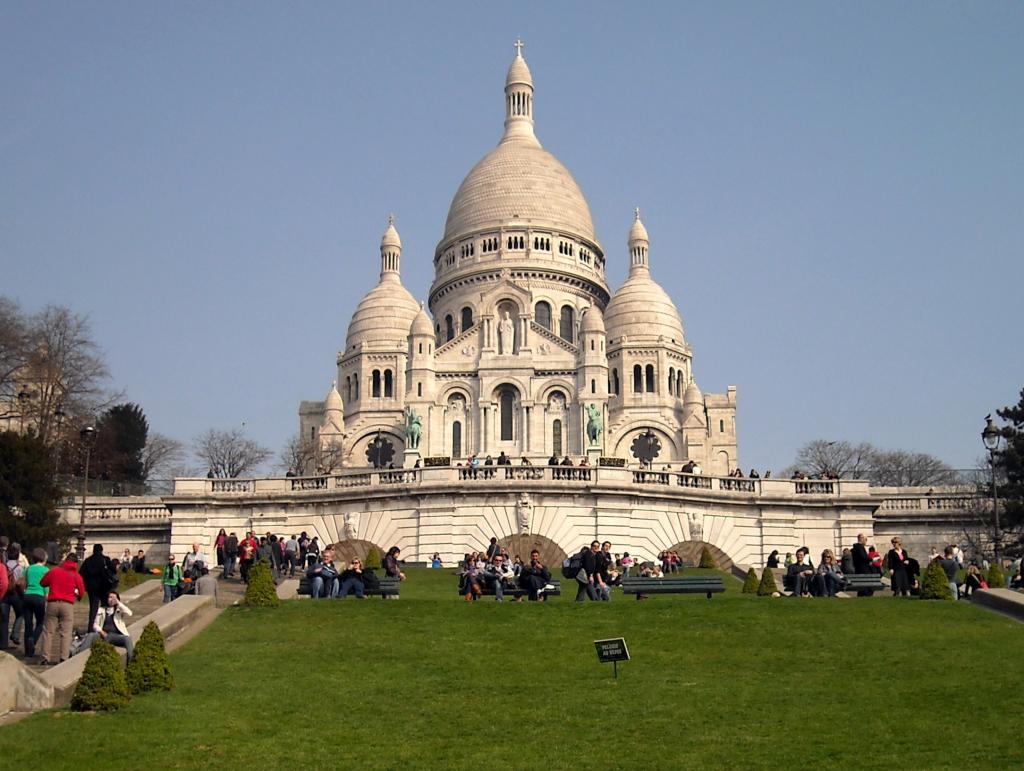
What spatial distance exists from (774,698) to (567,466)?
26103 millimetres

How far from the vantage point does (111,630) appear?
20422 mm

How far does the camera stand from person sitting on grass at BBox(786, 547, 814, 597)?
30.3 m

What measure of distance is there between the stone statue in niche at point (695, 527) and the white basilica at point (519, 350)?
38.9 meters

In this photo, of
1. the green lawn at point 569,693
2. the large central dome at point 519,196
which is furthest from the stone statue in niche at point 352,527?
the large central dome at point 519,196

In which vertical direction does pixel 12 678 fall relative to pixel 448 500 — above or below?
below

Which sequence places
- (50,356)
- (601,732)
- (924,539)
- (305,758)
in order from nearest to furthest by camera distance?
(305,758) → (601,732) → (924,539) → (50,356)

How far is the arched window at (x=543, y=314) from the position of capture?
109 meters

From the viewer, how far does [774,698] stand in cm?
1903

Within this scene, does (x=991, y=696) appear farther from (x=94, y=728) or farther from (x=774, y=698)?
Result: (x=94, y=728)

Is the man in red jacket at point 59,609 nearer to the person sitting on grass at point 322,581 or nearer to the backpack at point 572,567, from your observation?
the person sitting on grass at point 322,581

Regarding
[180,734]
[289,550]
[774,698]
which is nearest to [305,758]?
[180,734]

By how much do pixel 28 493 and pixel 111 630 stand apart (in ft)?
80.4

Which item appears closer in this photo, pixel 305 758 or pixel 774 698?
pixel 305 758

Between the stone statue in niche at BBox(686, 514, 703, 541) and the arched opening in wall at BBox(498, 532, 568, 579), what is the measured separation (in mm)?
4505
